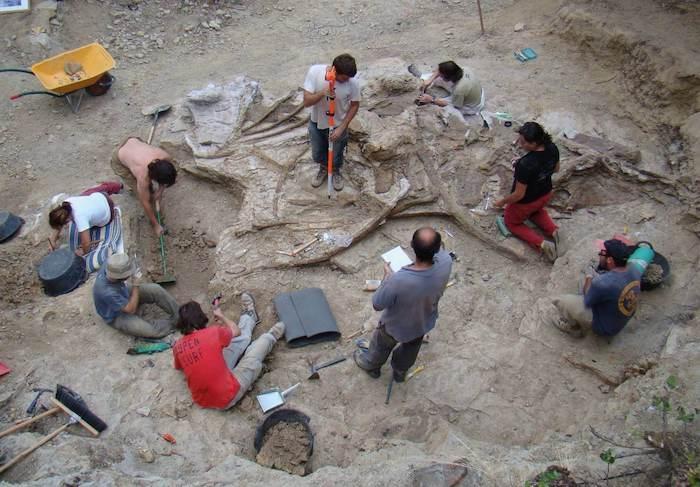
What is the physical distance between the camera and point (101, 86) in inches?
313

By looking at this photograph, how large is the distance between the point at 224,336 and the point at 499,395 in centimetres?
226

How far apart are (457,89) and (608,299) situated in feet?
11.2

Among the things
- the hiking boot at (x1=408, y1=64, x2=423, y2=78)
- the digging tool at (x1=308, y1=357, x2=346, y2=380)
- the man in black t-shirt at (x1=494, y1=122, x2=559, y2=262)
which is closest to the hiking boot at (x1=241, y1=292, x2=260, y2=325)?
the digging tool at (x1=308, y1=357, x2=346, y2=380)

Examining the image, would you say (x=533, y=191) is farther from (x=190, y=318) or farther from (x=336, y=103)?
(x=190, y=318)

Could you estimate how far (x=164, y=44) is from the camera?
30.0 feet

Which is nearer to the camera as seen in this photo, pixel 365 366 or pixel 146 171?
pixel 365 366

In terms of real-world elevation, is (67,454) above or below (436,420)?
above

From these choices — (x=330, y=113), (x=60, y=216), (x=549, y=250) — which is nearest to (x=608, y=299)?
(x=549, y=250)

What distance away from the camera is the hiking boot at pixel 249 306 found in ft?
16.9

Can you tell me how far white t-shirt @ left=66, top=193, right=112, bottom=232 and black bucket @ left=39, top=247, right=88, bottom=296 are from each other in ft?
1.00

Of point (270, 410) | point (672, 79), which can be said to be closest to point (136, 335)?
point (270, 410)

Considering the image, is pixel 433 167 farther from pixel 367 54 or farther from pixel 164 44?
pixel 164 44

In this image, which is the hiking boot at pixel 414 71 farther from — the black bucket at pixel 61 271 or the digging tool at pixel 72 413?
the digging tool at pixel 72 413

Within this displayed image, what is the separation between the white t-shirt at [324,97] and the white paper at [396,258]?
4.83 feet
